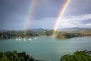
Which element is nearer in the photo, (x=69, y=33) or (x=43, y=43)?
(x=69, y=33)

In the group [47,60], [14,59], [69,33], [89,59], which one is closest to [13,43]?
[69,33]

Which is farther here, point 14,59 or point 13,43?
point 13,43

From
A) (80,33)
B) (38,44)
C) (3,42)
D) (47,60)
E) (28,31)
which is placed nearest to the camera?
(47,60)

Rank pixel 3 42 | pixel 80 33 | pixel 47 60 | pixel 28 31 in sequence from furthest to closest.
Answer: pixel 3 42, pixel 28 31, pixel 80 33, pixel 47 60

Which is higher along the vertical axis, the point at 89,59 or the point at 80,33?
the point at 80,33

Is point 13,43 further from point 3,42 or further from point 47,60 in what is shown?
point 47,60

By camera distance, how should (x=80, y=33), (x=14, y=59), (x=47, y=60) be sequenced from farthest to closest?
(x=80, y=33) → (x=47, y=60) → (x=14, y=59)

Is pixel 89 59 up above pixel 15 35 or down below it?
below

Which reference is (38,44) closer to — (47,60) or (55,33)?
(55,33)

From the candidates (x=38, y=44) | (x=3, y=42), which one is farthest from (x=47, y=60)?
(x=38, y=44)
